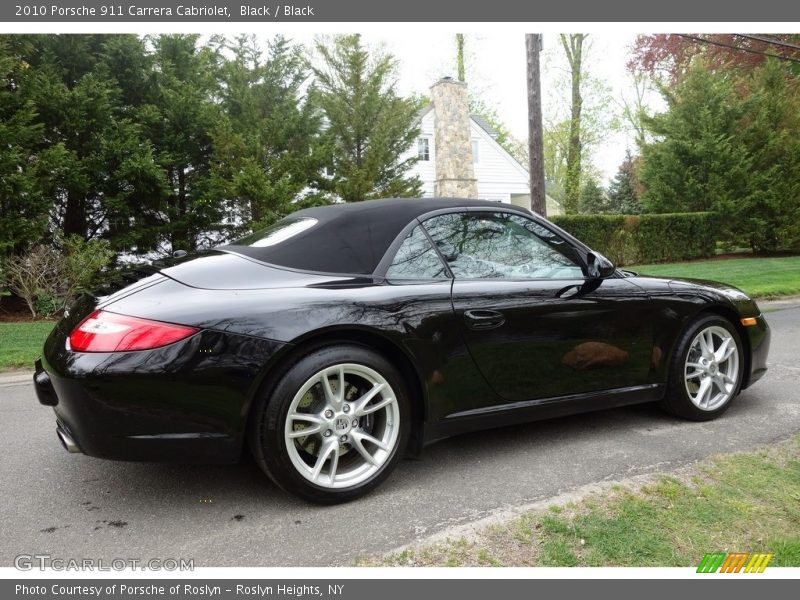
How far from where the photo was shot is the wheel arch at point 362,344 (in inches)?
97.8

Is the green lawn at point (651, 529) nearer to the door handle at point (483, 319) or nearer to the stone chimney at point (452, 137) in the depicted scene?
the door handle at point (483, 319)

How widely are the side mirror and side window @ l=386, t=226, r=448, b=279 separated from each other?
917 mm

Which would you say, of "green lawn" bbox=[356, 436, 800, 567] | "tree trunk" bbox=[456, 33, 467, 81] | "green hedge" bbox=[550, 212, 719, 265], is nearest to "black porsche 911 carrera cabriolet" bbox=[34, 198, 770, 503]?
"green lawn" bbox=[356, 436, 800, 567]

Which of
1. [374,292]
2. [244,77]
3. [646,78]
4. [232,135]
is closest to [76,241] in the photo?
[232,135]

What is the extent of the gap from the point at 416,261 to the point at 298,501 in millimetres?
1258

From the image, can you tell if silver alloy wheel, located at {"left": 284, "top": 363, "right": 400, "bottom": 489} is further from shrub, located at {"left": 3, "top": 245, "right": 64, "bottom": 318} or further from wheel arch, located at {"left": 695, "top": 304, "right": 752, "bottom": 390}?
shrub, located at {"left": 3, "top": 245, "right": 64, "bottom": 318}

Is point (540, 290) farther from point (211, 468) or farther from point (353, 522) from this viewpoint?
point (211, 468)

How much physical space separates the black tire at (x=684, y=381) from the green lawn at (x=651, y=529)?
777 mm

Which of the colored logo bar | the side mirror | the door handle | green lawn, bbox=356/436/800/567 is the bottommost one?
the colored logo bar

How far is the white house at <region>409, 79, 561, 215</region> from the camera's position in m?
19.2

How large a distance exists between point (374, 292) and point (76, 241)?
856cm

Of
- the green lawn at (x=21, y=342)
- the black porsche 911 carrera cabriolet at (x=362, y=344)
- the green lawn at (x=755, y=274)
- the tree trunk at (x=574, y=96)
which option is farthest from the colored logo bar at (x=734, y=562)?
the tree trunk at (x=574, y=96)

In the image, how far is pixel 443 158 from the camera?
63.1 ft

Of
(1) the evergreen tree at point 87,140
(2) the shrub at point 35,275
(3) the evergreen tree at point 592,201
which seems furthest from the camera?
(3) the evergreen tree at point 592,201
